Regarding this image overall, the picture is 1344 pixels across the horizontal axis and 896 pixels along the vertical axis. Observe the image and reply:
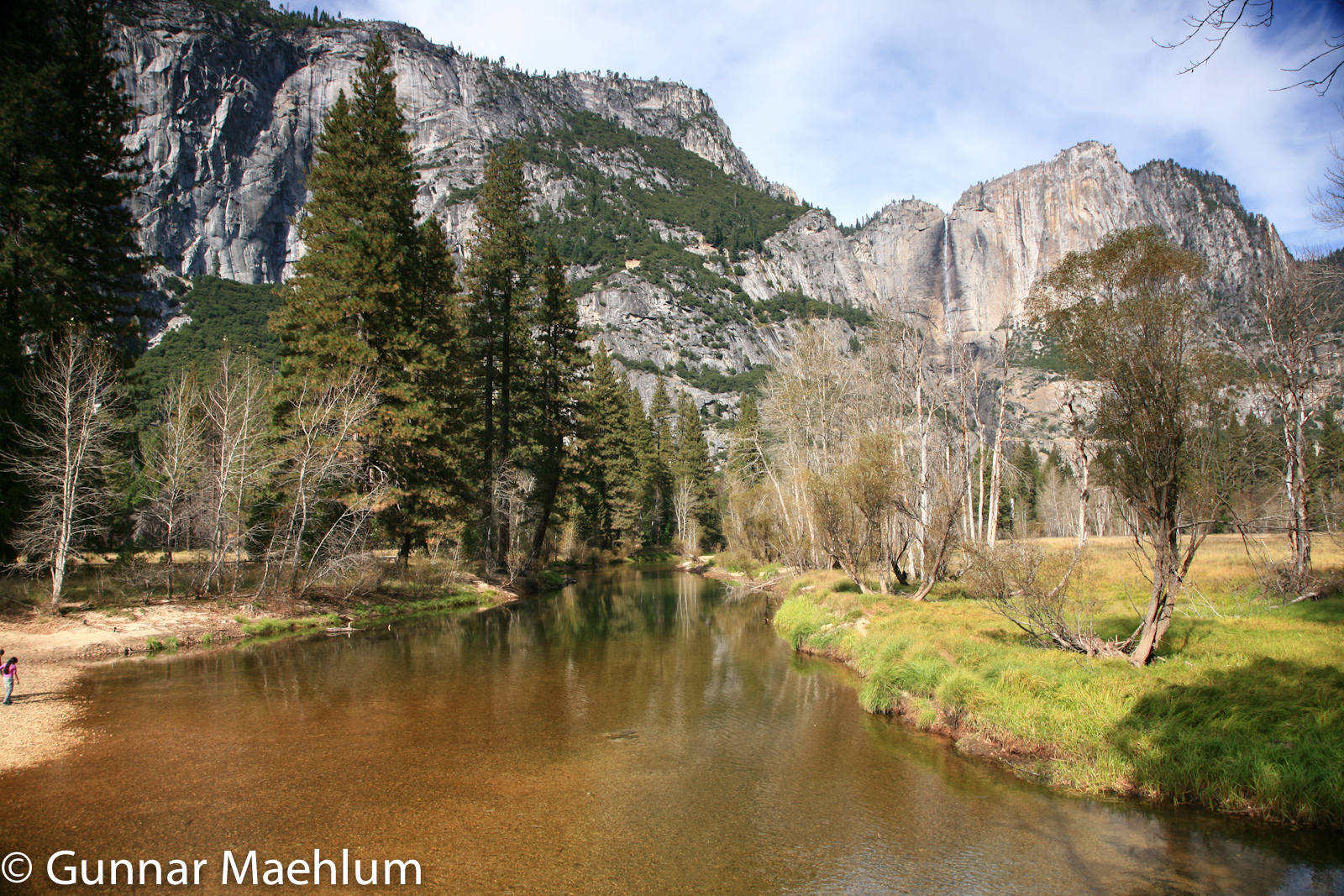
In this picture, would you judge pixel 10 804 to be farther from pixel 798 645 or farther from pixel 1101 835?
pixel 798 645

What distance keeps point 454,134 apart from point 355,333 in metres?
161

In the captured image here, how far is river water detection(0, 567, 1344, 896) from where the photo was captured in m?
6.32

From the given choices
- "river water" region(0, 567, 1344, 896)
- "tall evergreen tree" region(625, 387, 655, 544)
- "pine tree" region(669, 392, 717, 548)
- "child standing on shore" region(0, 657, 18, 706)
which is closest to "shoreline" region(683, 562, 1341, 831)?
"river water" region(0, 567, 1344, 896)

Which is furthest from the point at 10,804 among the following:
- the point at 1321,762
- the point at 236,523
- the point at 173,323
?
the point at 173,323

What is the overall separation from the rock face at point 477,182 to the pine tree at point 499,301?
260 ft

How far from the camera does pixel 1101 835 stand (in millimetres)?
7129

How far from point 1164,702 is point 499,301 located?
101ft

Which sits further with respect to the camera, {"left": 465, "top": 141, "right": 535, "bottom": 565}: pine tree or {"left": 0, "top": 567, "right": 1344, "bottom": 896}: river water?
{"left": 465, "top": 141, "right": 535, "bottom": 565}: pine tree

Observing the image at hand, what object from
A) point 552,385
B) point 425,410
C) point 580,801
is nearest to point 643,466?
point 552,385

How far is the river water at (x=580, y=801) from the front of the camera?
6.32 m

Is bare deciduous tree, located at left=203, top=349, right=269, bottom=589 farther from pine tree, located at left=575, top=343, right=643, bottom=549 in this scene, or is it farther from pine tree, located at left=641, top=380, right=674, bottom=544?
pine tree, located at left=641, top=380, right=674, bottom=544

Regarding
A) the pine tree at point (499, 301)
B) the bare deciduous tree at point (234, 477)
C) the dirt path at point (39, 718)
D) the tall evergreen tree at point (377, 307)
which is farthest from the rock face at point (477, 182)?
the dirt path at point (39, 718)

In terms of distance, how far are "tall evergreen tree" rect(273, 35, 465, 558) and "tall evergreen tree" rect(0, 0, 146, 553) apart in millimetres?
5517

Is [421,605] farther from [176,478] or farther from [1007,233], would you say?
[1007,233]
